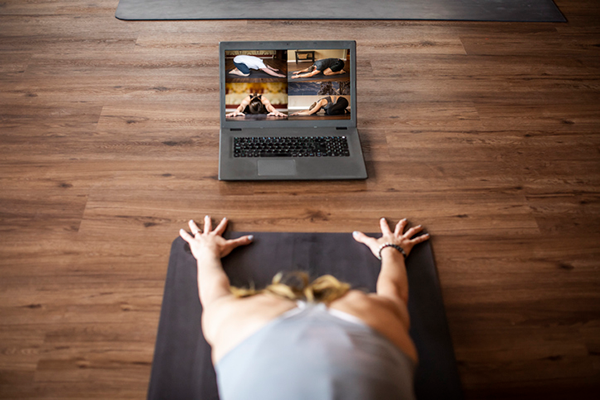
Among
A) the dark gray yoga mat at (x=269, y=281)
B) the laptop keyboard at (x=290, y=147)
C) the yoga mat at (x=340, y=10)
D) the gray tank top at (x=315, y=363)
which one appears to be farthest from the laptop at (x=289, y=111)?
the yoga mat at (x=340, y=10)

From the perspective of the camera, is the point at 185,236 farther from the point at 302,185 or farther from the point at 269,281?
the point at 302,185

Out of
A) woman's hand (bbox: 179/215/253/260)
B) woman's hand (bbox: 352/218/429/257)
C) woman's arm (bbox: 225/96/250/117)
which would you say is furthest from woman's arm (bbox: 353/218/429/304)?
woman's arm (bbox: 225/96/250/117)

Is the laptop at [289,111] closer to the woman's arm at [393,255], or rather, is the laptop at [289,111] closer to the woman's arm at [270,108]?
the woman's arm at [270,108]

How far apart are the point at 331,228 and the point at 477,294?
495 mm

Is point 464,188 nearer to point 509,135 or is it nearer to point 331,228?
point 509,135

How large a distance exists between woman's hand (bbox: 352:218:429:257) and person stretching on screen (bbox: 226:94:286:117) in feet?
1.82

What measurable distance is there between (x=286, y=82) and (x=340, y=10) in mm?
1087

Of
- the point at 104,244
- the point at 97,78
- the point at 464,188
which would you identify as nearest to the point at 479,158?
the point at 464,188

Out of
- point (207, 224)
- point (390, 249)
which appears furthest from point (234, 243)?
point (390, 249)

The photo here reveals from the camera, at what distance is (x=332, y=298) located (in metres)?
0.99

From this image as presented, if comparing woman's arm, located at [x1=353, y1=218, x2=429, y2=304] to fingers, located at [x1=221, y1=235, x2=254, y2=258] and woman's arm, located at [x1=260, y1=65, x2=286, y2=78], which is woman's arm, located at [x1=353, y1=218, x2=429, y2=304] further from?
woman's arm, located at [x1=260, y1=65, x2=286, y2=78]

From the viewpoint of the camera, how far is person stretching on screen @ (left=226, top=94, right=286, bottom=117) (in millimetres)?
1599

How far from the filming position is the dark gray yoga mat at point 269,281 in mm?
1145

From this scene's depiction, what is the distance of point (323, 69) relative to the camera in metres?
1.57
